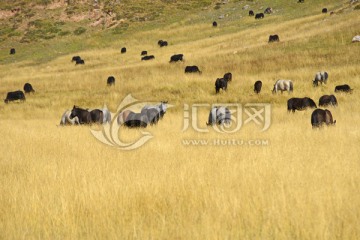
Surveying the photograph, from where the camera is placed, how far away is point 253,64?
99.5ft

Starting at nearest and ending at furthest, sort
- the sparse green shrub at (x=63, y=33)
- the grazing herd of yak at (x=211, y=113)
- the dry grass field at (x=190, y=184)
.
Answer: the dry grass field at (x=190, y=184), the grazing herd of yak at (x=211, y=113), the sparse green shrub at (x=63, y=33)

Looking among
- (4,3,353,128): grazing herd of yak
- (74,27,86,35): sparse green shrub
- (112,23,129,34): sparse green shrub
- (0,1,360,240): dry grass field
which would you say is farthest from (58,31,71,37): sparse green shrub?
(0,1,360,240): dry grass field

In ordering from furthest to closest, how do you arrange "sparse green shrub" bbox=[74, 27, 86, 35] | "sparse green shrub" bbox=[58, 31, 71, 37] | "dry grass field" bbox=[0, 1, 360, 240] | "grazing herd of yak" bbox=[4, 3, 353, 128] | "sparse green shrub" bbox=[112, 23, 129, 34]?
1. "sparse green shrub" bbox=[74, 27, 86, 35]
2. "sparse green shrub" bbox=[58, 31, 71, 37]
3. "sparse green shrub" bbox=[112, 23, 129, 34]
4. "grazing herd of yak" bbox=[4, 3, 353, 128]
5. "dry grass field" bbox=[0, 1, 360, 240]

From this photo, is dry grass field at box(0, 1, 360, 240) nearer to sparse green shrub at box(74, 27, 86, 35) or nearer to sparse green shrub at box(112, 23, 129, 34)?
sparse green shrub at box(112, 23, 129, 34)

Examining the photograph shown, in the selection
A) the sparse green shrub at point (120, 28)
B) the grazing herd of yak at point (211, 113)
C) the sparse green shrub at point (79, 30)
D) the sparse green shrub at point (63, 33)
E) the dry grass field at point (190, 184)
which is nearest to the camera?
the dry grass field at point (190, 184)

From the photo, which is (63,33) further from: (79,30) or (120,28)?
(120,28)

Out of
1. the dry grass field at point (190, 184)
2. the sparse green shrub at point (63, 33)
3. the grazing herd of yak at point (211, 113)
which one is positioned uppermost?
the sparse green shrub at point (63, 33)

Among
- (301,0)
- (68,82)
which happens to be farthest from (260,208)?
(301,0)

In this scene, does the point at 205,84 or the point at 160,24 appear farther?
the point at 160,24

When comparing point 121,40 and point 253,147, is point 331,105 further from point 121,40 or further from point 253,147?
point 121,40

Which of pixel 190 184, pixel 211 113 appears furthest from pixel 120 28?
pixel 190 184

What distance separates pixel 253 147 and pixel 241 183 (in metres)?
3.34

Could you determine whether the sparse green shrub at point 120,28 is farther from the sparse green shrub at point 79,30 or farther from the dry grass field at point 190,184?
the dry grass field at point 190,184

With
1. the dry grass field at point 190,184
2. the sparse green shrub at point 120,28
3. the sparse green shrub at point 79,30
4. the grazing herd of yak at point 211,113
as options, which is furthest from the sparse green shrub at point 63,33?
the dry grass field at point 190,184
